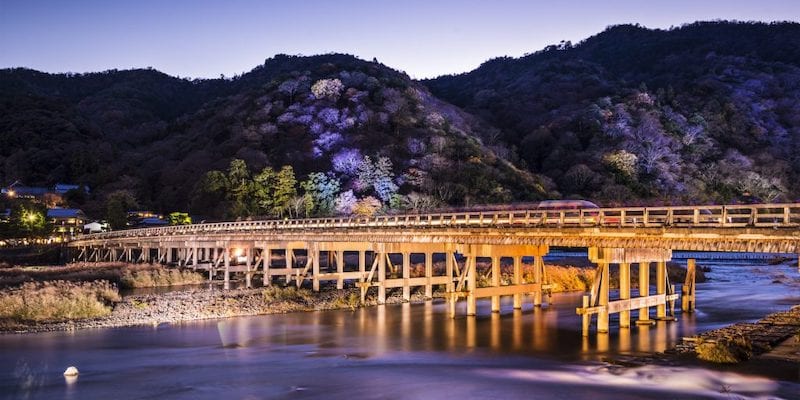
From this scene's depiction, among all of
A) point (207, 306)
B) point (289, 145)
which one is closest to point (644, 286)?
point (207, 306)

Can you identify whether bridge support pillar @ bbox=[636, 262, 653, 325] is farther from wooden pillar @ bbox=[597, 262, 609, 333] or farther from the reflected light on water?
the reflected light on water

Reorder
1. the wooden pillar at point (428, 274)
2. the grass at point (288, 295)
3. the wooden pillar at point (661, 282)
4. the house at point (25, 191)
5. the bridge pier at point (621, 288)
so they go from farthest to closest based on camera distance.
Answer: the house at point (25, 191), the grass at point (288, 295), the wooden pillar at point (428, 274), the wooden pillar at point (661, 282), the bridge pier at point (621, 288)

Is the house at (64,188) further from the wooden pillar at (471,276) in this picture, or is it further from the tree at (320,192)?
the wooden pillar at (471,276)

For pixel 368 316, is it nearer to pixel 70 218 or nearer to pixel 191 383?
pixel 191 383

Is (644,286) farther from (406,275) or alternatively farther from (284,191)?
(284,191)

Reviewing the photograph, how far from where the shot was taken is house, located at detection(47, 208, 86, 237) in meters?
90.6

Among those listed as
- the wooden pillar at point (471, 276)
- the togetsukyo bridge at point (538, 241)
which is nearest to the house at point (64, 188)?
the togetsukyo bridge at point (538, 241)

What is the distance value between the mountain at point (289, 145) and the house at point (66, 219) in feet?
16.1

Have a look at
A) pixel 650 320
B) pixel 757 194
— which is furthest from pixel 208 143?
pixel 650 320

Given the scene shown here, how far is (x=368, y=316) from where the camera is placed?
3133 cm

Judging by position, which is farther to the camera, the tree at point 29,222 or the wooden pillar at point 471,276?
the tree at point 29,222

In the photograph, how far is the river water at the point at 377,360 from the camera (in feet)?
58.4

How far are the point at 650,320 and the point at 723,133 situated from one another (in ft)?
319

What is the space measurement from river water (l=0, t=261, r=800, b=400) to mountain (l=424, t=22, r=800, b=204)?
192 feet
